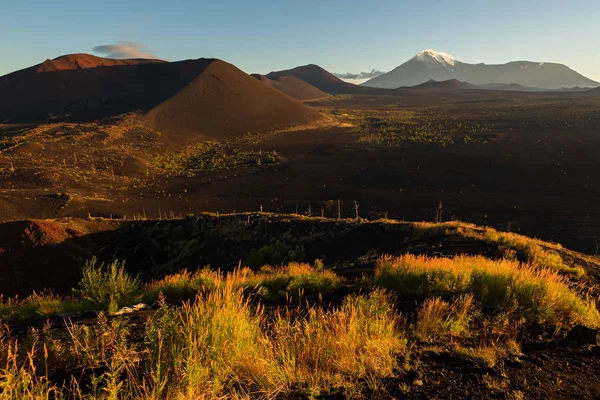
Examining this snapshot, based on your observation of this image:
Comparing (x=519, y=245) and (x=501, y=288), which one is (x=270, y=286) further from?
(x=519, y=245)

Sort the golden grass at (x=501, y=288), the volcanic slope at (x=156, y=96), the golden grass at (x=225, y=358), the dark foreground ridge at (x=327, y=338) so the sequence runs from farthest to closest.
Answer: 1. the volcanic slope at (x=156, y=96)
2. the golden grass at (x=501, y=288)
3. the dark foreground ridge at (x=327, y=338)
4. the golden grass at (x=225, y=358)

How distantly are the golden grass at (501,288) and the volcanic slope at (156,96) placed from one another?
227 ft

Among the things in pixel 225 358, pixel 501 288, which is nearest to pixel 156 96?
pixel 501 288

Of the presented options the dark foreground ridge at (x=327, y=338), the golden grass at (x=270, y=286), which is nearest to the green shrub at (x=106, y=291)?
the dark foreground ridge at (x=327, y=338)

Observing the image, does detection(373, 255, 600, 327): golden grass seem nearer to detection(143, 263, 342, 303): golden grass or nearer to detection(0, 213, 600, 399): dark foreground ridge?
detection(0, 213, 600, 399): dark foreground ridge

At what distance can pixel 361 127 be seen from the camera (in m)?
75.7

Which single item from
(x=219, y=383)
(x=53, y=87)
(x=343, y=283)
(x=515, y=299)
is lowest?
(x=343, y=283)

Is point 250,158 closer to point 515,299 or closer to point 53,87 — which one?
point 515,299

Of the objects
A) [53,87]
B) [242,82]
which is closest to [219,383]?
[242,82]

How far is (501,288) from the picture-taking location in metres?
4.76

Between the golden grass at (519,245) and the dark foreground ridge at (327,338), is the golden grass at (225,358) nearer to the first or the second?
the dark foreground ridge at (327,338)

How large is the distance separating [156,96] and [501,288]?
322ft

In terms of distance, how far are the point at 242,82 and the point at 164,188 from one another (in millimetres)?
74592

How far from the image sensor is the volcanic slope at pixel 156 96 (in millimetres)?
78062
